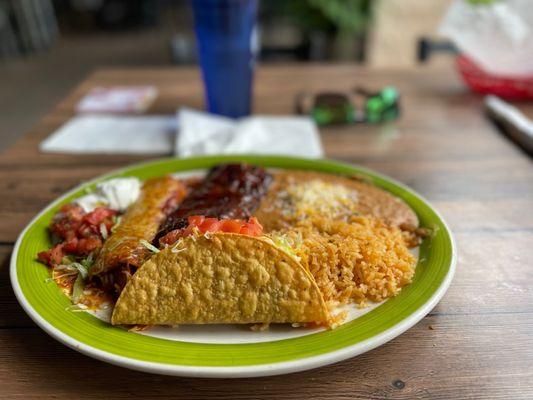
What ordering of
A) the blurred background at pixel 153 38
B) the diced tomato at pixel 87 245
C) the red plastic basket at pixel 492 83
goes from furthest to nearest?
the blurred background at pixel 153 38, the red plastic basket at pixel 492 83, the diced tomato at pixel 87 245

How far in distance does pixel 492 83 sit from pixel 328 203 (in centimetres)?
162

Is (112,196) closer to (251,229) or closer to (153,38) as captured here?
(251,229)

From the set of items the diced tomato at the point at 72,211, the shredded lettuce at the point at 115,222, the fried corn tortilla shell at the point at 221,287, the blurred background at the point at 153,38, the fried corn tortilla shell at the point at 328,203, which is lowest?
the blurred background at the point at 153,38

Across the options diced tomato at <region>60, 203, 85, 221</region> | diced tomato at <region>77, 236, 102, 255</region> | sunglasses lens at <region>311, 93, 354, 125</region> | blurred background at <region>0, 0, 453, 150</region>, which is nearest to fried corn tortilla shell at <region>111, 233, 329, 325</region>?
diced tomato at <region>77, 236, 102, 255</region>

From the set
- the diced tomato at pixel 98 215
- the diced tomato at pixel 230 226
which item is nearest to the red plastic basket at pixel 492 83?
the diced tomato at pixel 230 226

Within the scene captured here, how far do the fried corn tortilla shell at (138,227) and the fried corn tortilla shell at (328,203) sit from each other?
0.92 ft

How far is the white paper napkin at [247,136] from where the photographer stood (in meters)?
1.98

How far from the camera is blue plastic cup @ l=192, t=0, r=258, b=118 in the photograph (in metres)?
2.06

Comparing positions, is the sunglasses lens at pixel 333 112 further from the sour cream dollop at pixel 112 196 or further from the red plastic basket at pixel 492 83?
the sour cream dollop at pixel 112 196

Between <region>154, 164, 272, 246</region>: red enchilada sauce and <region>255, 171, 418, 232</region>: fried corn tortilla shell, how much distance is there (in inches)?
1.7

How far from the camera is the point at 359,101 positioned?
255 centimetres

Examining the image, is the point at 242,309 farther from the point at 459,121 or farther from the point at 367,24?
the point at 367,24

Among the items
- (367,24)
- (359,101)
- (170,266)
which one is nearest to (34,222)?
(170,266)

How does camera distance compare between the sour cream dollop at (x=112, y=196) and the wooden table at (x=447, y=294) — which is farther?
the sour cream dollop at (x=112, y=196)
